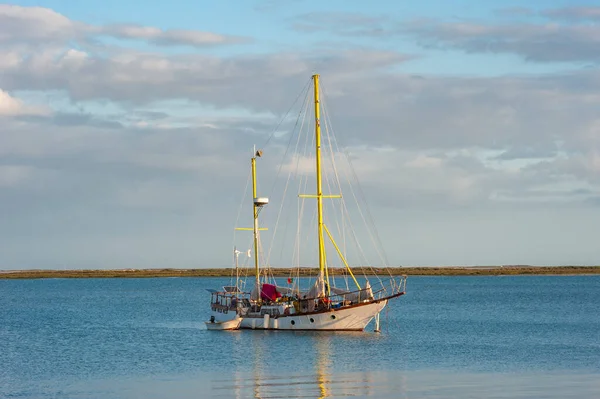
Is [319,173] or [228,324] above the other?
[319,173]

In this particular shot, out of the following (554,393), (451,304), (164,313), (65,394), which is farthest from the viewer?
(451,304)

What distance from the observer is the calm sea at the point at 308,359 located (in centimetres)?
4269

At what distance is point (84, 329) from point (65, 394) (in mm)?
41258

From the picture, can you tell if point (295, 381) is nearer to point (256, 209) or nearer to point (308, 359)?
point (308, 359)

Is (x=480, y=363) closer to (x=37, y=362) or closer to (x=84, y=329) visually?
(x=37, y=362)

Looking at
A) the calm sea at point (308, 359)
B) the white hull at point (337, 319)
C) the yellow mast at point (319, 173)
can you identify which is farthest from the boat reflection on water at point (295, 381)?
the yellow mast at point (319, 173)

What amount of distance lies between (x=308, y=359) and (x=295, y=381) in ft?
29.4

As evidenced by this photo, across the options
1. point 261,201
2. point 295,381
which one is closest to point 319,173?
point 261,201

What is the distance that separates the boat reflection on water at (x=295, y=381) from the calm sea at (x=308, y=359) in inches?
2.2

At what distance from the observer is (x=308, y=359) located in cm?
5434

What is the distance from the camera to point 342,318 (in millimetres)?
69062

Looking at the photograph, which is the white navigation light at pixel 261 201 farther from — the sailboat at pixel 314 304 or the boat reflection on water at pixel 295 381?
the boat reflection on water at pixel 295 381

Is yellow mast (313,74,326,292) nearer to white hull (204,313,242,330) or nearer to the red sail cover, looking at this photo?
the red sail cover

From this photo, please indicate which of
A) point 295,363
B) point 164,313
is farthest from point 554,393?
point 164,313
